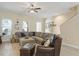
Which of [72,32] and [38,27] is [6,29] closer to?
[38,27]

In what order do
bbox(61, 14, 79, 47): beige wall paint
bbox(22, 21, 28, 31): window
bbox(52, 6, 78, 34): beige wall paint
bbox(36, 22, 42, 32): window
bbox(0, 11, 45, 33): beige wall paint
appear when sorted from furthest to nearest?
bbox(36, 22, 42, 32): window
bbox(22, 21, 28, 31): window
bbox(0, 11, 45, 33): beige wall paint
bbox(52, 6, 78, 34): beige wall paint
bbox(61, 14, 79, 47): beige wall paint

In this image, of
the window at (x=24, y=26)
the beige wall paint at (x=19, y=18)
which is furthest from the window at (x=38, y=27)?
the window at (x=24, y=26)

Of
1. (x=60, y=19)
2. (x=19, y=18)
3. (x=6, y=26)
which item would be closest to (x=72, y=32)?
(x=60, y=19)

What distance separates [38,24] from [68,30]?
7995 millimetres

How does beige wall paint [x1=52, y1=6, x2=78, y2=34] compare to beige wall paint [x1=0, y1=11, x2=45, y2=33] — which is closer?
beige wall paint [x1=52, y1=6, x2=78, y2=34]

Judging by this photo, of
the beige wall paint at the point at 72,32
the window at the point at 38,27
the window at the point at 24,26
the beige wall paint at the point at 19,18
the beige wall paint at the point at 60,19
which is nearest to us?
the beige wall paint at the point at 72,32

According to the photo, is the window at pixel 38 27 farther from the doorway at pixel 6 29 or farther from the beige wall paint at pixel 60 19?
the doorway at pixel 6 29

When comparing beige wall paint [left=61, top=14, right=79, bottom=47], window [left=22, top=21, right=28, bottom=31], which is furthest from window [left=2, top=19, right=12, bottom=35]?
beige wall paint [left=61, top=14, right=79, bottom=47]

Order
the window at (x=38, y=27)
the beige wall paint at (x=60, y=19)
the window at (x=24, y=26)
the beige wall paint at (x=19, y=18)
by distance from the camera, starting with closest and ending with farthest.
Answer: the beige wall paint at (x=60, y=19) → the beige wall paint at (x=19, y=18) → the window at (x=24, y=26) → the window at (x=38, y=27)

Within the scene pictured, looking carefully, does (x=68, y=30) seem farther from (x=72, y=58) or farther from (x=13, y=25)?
(x=13, y=25)

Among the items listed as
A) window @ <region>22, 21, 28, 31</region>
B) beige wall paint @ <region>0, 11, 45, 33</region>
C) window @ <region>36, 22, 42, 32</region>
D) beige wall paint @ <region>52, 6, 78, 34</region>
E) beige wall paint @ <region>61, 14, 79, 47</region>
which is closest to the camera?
beige wall paint @ <region>61, 14, 79, 47</region>

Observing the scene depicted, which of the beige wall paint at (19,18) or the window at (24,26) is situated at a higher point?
the beige wall paint at (19,18)

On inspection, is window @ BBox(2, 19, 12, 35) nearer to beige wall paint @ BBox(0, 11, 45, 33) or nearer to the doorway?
the doorway

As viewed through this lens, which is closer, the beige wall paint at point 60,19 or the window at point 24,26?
the beige wall paint at point 60,19
